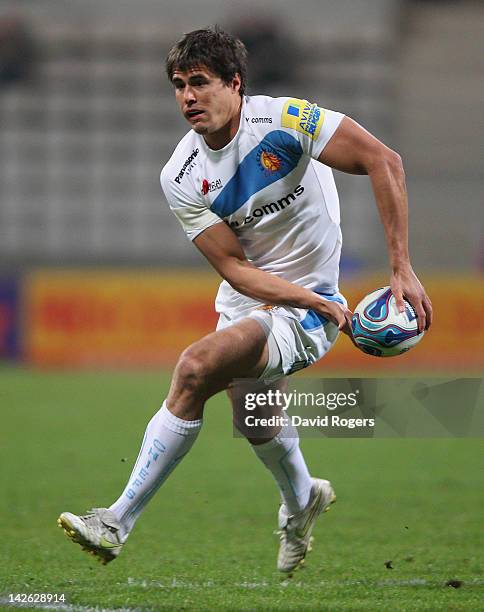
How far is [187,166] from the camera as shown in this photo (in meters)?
4.80

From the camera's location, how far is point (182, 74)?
14.8 feet

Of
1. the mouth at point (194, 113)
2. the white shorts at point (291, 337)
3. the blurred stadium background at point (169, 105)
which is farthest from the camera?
the blurred stadium background at point (169, 105)

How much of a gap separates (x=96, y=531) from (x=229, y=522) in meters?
1.98

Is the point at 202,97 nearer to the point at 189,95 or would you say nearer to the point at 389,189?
the point at 189,95

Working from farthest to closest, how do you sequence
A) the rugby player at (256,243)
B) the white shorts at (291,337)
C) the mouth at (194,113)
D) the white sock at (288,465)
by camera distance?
the white sock at (288,465), the white shorts at (291,337), the mouth at (194,113), the rugby player at (256,243)

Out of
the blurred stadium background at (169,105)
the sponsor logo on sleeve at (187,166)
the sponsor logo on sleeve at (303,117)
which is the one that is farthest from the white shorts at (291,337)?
the blurred stadium background at (169,105)

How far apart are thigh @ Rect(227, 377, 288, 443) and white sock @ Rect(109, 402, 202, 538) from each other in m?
0.50

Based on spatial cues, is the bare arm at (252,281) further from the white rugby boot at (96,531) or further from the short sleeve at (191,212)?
the white rugby boot at (96,531)

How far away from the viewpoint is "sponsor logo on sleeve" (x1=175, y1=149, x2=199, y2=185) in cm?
480

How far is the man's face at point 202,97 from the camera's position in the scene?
178 inches

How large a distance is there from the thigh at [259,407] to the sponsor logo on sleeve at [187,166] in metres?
0.93

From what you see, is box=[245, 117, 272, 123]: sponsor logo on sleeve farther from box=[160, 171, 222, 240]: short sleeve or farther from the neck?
box=[160, 171, 222, 240]: short sleeve

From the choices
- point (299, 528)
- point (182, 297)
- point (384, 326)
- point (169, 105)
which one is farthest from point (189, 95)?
point (169, 105)

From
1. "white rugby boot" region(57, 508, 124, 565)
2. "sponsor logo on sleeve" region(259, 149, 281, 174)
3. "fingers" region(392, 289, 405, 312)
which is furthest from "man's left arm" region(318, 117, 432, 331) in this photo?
"white rugby boot" region(57, 508, 124, 565)
